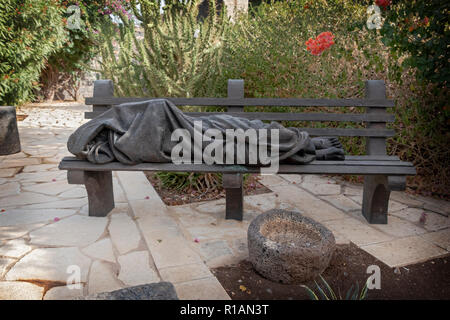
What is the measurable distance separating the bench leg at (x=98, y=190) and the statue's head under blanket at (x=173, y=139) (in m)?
0.24

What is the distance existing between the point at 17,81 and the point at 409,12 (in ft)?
27.5

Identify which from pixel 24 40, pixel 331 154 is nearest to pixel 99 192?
pixel 331 154

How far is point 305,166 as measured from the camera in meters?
2.63

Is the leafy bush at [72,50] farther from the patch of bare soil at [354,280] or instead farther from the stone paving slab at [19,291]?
the patch of bare soil at [354,280]

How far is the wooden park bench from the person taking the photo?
261cm

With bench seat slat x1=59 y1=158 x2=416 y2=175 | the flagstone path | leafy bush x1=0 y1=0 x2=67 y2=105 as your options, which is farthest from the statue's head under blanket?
leafy bush x1=0 y1=0 x2=67 y2=105

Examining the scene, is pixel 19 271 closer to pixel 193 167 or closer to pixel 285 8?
pixel 193 167

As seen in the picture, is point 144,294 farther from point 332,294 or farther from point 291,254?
point 332,294

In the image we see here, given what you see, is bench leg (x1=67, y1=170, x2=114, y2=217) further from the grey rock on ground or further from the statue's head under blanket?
the grey rock on ground

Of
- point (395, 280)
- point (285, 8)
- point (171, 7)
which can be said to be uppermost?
point (285, 8)

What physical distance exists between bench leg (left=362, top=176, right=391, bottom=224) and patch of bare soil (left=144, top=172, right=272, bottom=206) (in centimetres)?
114

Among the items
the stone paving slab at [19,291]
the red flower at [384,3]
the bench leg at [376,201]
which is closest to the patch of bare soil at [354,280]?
the bench leg at [376,201]

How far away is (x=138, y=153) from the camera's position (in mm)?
2639

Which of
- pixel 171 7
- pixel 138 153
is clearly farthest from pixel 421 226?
pixel 171 7
